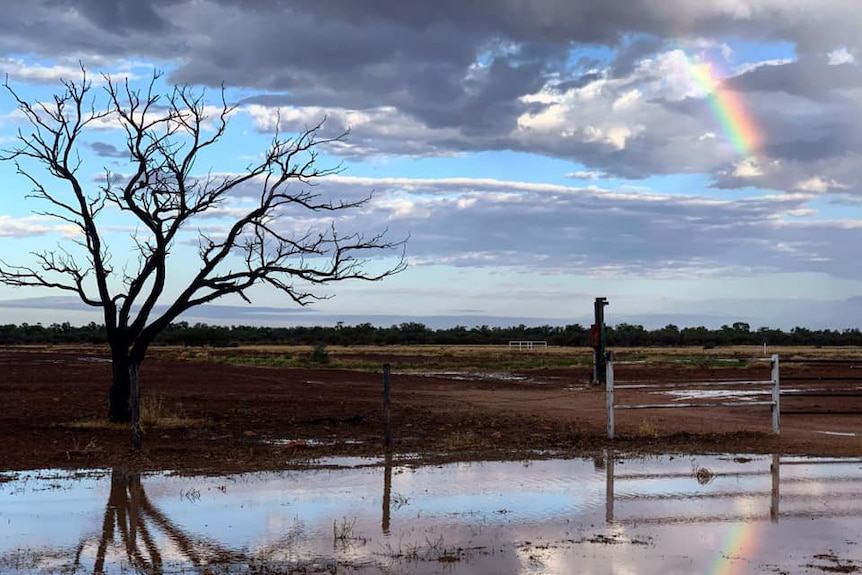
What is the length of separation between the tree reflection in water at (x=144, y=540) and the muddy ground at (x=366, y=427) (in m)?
3.03

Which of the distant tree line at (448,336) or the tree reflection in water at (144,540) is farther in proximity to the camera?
the distant tree line at (448,336)

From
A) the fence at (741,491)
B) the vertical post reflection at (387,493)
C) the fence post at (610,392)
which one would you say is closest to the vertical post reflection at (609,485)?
the fence at (741,491)

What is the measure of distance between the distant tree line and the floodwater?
427 feet

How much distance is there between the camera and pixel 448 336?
165750mm

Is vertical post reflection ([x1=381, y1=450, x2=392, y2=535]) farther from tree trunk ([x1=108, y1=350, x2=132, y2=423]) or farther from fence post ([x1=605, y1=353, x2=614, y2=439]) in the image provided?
tree trunk ([x1=108, y1=350, x2=132, y2=423])

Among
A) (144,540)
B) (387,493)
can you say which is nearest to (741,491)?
(387,493)

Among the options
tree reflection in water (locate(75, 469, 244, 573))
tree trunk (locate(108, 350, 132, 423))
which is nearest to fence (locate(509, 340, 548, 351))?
tree trunk (locate(108, 350, 132, 423))

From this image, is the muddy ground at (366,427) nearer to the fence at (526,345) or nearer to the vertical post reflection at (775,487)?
the vertical post reflection at (775,487)

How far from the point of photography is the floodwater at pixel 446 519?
862 centimetres

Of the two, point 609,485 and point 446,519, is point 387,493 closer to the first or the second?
point 446,519

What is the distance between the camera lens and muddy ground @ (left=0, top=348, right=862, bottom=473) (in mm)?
15977

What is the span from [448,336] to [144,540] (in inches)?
6158

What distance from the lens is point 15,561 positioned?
8.62 m

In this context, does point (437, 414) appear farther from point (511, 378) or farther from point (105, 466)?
point (511, 378)
